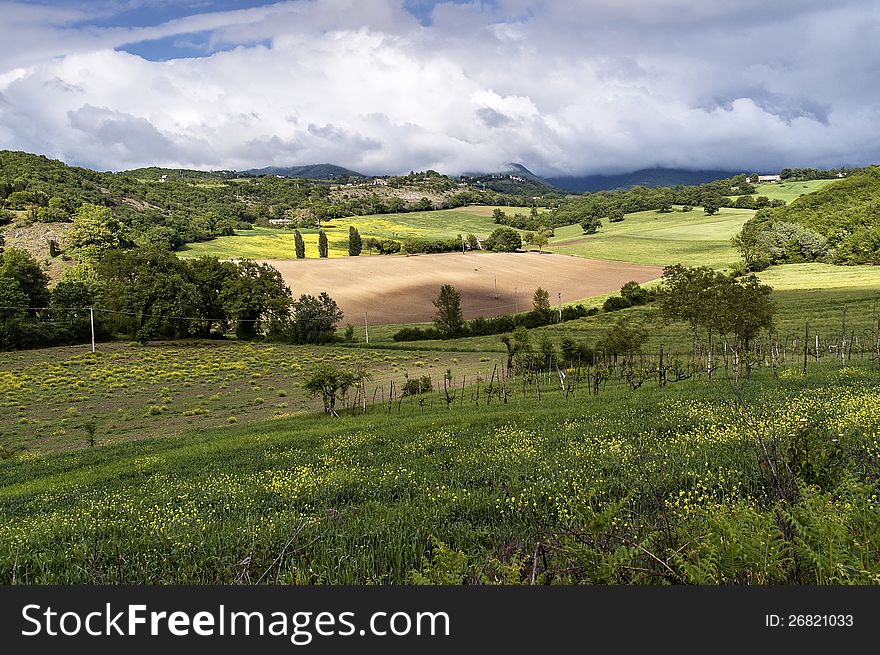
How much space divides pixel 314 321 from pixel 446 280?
41.1m

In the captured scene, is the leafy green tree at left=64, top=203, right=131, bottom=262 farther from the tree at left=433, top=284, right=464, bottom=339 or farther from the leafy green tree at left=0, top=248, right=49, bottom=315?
the tree at left=433, top=284, right=464, bottom=339

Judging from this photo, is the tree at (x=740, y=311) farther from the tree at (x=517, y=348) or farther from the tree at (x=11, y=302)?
the tree at (x=11, y=302)

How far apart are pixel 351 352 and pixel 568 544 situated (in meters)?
72.6

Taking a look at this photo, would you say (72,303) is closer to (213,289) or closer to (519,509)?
(213,289)

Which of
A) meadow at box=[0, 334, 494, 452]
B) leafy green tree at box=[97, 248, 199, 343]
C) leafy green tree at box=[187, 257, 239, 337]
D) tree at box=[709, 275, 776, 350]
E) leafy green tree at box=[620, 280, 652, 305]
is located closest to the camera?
tree at box=[709, 275, 776, 350]

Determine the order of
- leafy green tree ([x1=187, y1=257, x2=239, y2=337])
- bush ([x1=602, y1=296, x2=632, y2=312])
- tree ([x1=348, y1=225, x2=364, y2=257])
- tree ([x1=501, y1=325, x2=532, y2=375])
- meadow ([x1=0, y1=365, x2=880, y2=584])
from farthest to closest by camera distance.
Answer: tree ([x1=348, y1=225, x2=364, y2=257]), bush ([x1=602, y1=296, x2=632, y2=312]), leafy green tree ([x1=187, y1=257, x2=239, y2=337]), tree ([x1=501, y1=325, x2=532, y2=375]), meadow ([x1=0, y1=365, x2=880, y2=584])

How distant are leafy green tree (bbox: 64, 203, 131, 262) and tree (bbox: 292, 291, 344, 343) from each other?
198ft

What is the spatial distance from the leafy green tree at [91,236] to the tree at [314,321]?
198ft

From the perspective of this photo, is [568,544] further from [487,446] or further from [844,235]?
[844,235]

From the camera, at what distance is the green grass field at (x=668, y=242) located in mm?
138375

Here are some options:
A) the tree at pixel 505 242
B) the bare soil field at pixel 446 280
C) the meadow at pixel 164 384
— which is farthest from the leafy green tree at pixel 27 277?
the tree at pixel 505 242

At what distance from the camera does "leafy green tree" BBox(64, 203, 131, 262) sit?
12475 cm

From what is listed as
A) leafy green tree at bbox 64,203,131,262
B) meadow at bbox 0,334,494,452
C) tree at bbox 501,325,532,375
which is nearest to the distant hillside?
tree at bbox 501,325,532,375

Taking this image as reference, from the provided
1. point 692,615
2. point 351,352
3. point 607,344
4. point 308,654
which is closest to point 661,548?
point 692,615
